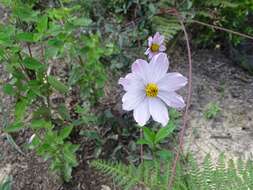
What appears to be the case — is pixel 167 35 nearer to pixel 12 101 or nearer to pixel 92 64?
pixel 92 64

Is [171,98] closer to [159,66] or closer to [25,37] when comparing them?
[159,66]

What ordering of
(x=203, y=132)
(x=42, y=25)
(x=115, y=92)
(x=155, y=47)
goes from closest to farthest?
(x=42, y=25), (x=155, y=47), (x=203, y=132), (x=115, y=92)

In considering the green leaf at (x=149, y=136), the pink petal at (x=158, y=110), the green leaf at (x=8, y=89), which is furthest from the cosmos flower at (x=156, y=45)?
the green leaf at (x=8, y=89)

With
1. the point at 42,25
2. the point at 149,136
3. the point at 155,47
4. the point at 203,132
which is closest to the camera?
the point at 42,25

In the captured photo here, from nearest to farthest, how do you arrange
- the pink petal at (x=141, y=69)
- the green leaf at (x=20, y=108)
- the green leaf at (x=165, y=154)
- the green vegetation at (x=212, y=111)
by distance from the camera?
the pink petal at (x=141, y=69) < the green leaf at (x=20, y=108) < the green leaf at (x=165, y=154) < the green vegetation at (x=212, y=111)

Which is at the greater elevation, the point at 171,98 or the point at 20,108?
the point at 171,98

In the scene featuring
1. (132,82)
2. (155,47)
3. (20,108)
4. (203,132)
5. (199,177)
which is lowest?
(203,132)

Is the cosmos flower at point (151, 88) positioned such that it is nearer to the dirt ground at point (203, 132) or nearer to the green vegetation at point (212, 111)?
the dirt ground at point (203, 132)

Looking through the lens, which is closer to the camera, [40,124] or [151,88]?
[151,88]

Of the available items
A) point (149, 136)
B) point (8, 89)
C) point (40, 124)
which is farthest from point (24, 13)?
point (149, 136)
